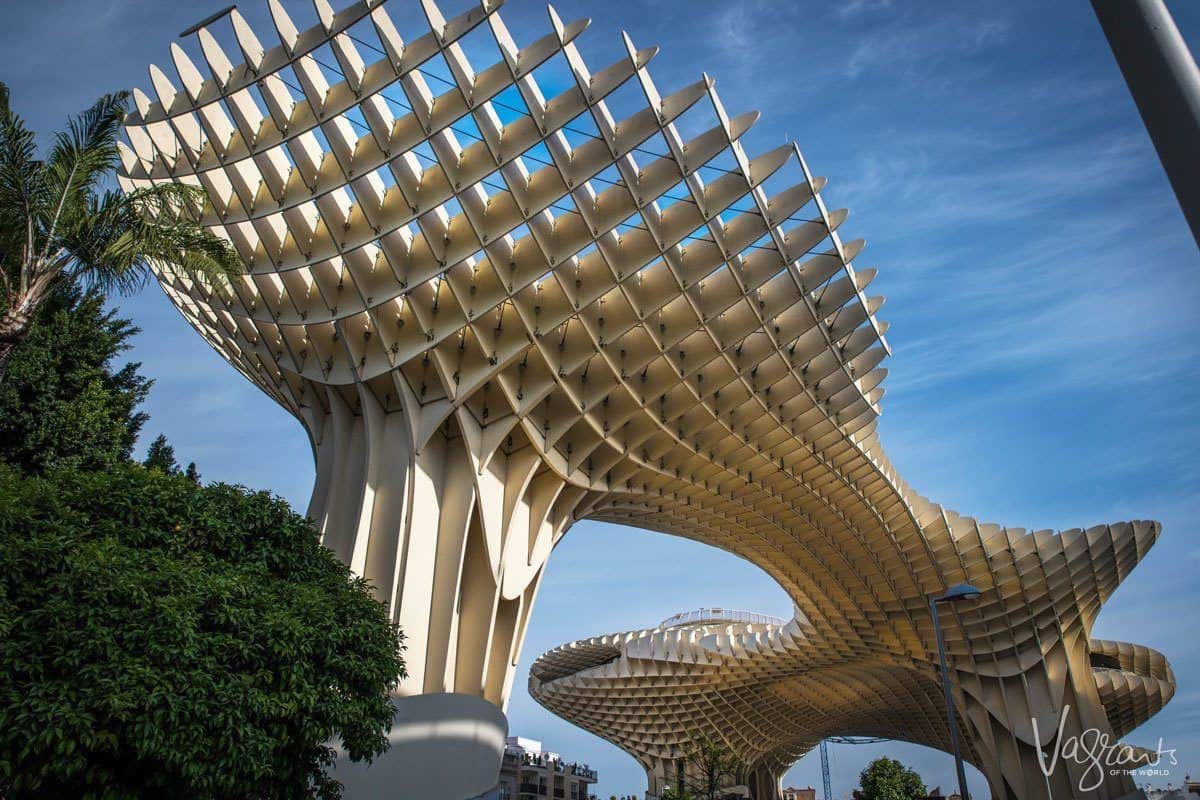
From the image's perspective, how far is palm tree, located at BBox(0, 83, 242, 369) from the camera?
551 inches

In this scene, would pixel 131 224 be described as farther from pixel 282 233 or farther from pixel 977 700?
pixel 977 700

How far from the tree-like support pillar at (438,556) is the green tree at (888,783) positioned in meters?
49.8

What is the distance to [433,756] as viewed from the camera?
2125 cm

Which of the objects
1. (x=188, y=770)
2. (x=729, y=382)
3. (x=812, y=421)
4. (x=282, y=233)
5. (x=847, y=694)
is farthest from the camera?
(x=847, y=694)

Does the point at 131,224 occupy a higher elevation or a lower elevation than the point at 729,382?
lower

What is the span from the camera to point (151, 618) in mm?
11867

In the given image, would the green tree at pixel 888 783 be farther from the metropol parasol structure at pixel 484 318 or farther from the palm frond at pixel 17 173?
the palm frond at pixel 17 173

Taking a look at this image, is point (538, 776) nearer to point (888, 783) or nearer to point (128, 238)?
point (888, 783)

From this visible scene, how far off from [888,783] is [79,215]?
67.8m

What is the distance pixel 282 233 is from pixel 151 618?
43.8 ft

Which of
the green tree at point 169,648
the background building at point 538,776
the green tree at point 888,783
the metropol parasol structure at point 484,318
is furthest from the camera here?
the background building at point 538,776

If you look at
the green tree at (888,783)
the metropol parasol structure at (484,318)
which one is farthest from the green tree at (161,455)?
the green tree at (888,783)

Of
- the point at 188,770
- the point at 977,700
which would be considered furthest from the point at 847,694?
the point at 188,770

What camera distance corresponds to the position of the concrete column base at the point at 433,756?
2039 centimetres
